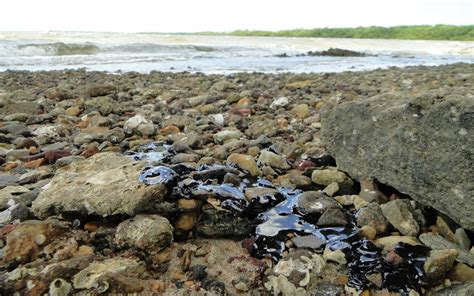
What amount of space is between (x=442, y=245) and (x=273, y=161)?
4.90ft

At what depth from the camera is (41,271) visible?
1953mm

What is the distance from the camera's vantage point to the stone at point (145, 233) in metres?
2.20

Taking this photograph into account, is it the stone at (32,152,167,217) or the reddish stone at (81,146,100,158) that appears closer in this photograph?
the stone at (32,152,167,217)

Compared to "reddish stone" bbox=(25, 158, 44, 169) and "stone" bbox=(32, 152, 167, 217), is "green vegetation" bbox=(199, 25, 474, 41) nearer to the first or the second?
"reddish stone" bbox=(25, 158, 44, 169)

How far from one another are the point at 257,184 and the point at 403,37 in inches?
2898

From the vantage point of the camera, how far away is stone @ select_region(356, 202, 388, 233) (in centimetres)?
242

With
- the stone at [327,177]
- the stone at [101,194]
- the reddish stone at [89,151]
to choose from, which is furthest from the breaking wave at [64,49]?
the stone at [327,177]

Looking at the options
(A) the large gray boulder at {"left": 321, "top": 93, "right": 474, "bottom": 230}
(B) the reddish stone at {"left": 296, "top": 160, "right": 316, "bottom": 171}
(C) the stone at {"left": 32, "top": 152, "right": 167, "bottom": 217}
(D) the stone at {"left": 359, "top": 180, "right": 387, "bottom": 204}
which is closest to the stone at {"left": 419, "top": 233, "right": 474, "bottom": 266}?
(A) the large gray boulder at {"left": 321, "top": 93, "right": 474, "bottom": 230}

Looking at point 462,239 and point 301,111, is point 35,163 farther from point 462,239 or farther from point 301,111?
point 301,111

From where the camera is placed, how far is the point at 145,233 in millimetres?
2221

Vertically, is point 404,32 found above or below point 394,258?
above

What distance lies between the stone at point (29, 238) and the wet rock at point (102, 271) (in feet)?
1.07

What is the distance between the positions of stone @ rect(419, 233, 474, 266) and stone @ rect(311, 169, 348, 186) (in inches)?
30.1

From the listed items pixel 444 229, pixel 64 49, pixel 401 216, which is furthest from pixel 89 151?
pixel 64 49
